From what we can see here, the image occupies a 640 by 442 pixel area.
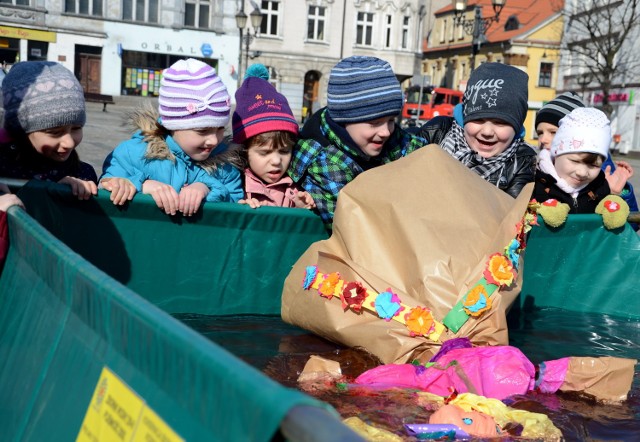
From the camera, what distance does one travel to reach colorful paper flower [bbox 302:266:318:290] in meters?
3.35

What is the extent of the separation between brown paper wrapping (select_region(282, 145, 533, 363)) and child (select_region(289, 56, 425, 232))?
523 millimetres

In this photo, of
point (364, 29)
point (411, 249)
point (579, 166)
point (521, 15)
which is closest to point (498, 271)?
point (411, 249)

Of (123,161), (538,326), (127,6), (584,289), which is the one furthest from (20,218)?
(127,6)

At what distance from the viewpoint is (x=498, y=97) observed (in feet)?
13.9

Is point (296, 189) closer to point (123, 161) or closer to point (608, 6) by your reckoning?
point (123, 161)

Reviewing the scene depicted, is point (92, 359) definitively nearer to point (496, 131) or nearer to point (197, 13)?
point (496, 131)

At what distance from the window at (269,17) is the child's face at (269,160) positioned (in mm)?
43162

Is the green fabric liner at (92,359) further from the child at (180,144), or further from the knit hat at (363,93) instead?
the knit hat at (363,93)

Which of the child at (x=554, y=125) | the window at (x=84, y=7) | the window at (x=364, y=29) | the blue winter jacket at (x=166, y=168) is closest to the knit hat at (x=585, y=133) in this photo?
the child at (x=554, y=125)

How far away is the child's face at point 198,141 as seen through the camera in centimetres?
379

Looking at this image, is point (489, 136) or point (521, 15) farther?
point (521, 15)

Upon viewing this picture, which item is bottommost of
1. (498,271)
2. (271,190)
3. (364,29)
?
(498,271)

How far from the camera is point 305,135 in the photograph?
13.8 ft

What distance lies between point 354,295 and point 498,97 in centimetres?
164
